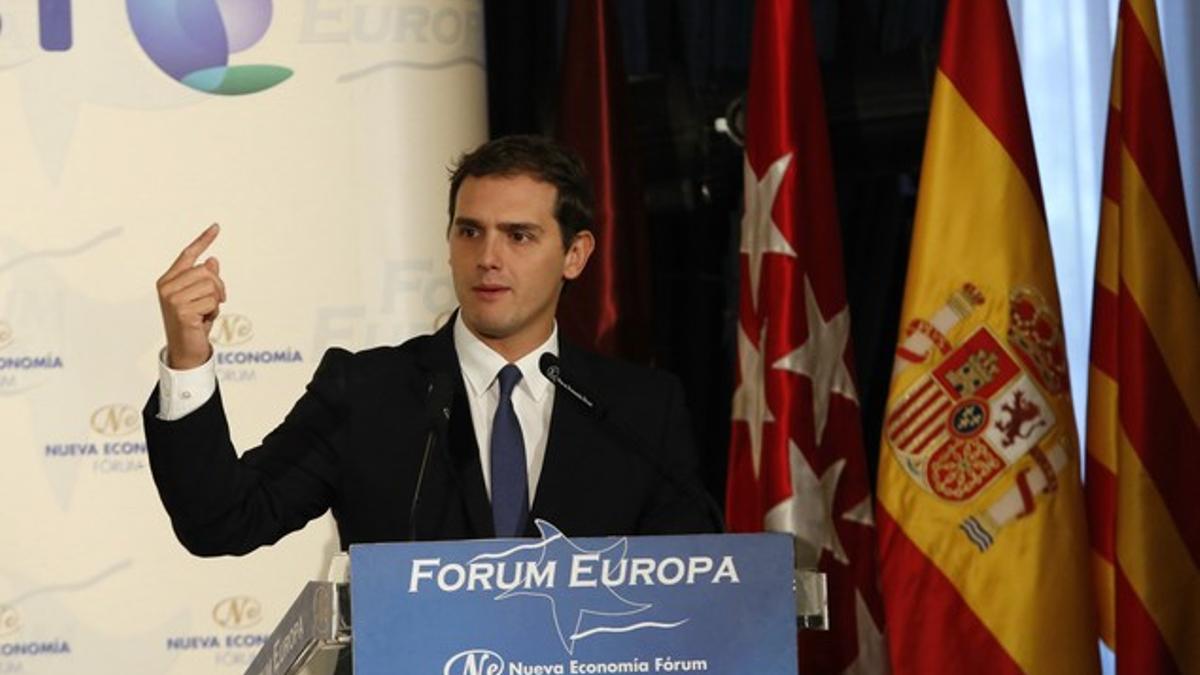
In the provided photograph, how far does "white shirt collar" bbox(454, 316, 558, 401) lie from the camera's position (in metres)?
3.11

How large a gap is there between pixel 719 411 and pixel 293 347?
1428 mm

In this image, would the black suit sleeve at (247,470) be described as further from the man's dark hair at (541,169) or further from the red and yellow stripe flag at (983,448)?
the red and yellow stripe flag at (983,448)

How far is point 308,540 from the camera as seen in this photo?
14.3 feet

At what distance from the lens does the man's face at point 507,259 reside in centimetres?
307

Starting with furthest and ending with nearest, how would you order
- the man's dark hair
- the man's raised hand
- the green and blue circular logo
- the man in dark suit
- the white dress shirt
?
the green and blue circular logo, the man's dark hair, the white dress shirt, the man in dark suit, the man's raised hand

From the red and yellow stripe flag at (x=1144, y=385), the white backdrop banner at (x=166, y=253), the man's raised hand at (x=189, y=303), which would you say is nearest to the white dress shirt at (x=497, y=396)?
the man's raised hand at (x=189, y=303)

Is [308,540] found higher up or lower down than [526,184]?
lower down

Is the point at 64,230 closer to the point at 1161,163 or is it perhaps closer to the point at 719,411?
the point at 719,411

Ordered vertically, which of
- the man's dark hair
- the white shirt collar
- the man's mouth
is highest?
the man's dark hair

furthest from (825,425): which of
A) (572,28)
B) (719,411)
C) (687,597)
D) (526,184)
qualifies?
(687,597)

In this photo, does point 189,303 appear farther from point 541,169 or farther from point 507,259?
point 541,169

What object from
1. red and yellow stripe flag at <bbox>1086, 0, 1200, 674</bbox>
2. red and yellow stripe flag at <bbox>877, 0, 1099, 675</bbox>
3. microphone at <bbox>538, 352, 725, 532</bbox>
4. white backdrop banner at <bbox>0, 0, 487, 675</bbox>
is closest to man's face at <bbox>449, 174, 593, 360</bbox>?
microphone at <bbox>538, 352, 725, 532</bbox>

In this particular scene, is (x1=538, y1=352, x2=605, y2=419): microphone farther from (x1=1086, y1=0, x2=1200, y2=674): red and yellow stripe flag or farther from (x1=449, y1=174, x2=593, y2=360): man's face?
(x1=1086, y1=0, x2=1200, y2=674): red and yellow stripe flag

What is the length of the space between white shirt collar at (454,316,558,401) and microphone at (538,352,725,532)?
0.36m
